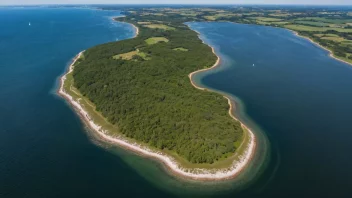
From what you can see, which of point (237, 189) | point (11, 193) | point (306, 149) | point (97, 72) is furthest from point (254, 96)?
point (11, 193)

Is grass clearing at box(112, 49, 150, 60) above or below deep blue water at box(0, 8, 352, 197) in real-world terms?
above

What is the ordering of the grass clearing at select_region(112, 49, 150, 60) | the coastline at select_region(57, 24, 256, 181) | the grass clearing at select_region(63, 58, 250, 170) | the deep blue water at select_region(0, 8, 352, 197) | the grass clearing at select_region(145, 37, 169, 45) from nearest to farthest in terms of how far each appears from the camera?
1. the deep blue water at select_region(0, 8, 352, 197)
2. the coastline at select_region(57, 24, 256, 181)
3. the grass clearing at select_region(63, 58, 250, 170)
4. the grass clearing at select_region(112, 49, 150, 60)
5. the grass clearing at select_region(145, 37, 169, 45)

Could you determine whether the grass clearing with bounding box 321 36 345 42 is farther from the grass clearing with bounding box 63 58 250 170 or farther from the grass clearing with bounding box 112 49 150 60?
the grass clearing with bounding box 63 58 250 170

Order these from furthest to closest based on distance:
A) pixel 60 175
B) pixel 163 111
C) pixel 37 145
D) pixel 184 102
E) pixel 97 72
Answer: pixel 97 72 < pixel 184 102 < pixel 163 111 < pixel 37 145 < pixel 60 175

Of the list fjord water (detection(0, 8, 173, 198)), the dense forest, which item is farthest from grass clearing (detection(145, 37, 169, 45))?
fjord water (detection(0, 8, 173, 198))

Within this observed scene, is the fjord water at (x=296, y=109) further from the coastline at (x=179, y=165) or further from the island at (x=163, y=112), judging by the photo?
the island at (x=163, y=112)

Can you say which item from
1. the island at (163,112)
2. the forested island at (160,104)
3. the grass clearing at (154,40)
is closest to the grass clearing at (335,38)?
the island at (163,112)

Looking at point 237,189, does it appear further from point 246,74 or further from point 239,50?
point 239,50
